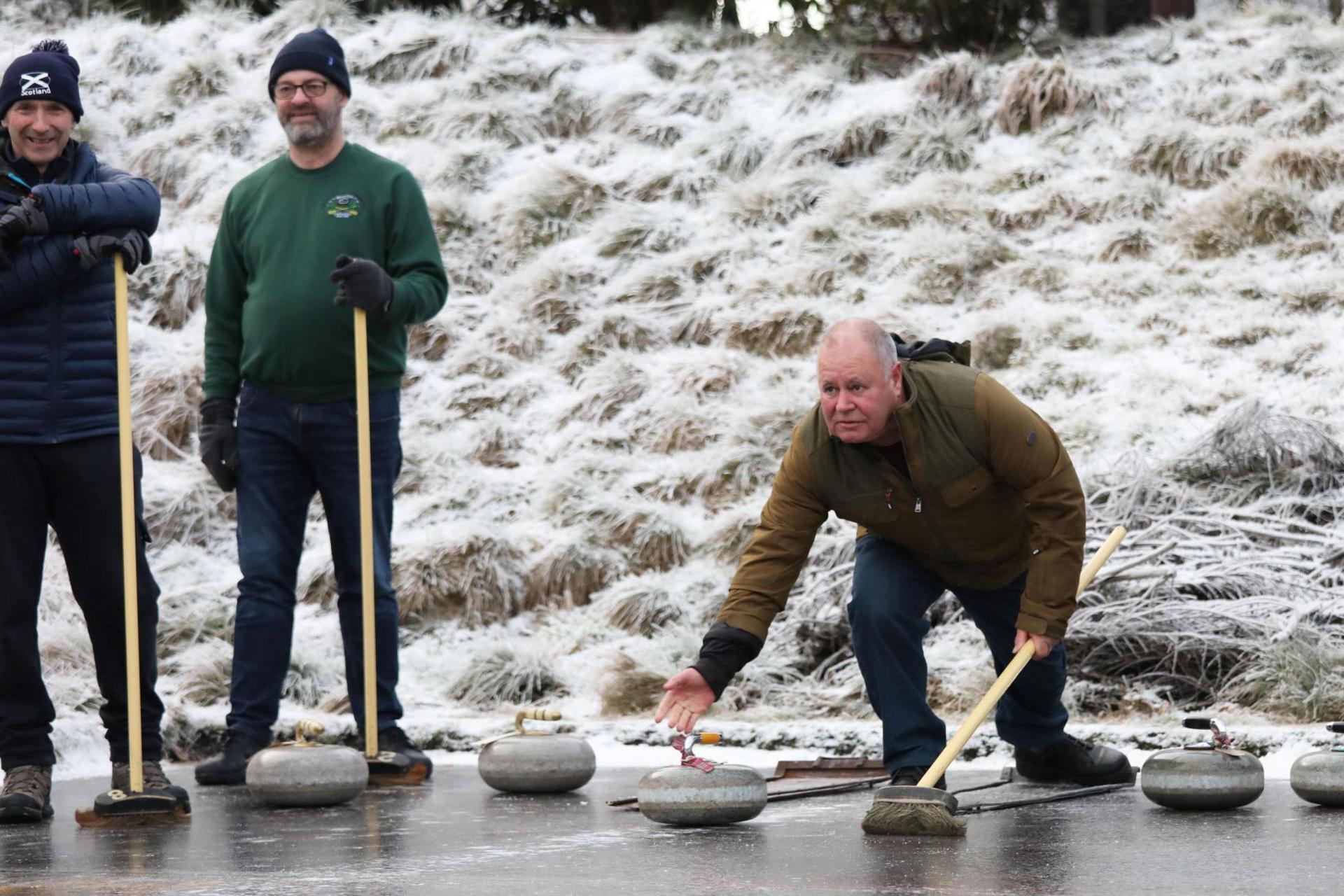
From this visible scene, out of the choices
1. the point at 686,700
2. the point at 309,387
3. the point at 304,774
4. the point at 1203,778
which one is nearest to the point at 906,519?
the point at 686,700

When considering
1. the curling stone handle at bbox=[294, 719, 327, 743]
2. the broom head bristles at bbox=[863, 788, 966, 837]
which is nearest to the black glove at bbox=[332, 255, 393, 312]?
the curling stone handle at bbox=[294, 719, 327, 743]

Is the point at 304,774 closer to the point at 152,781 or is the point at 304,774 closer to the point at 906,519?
the point at 152,781

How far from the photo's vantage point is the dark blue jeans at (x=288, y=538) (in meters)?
5.31

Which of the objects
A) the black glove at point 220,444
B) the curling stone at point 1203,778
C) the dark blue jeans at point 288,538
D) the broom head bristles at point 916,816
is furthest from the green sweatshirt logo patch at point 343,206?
the curling stone at point 1203,778

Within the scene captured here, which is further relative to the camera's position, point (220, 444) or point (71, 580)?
point (220, 444)

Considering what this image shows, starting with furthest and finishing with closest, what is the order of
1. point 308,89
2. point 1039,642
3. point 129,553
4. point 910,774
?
point 308,89, point 129,553, point 910,774, point 1039,642

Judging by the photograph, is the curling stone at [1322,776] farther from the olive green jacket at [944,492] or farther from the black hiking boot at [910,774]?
the black hiking boot at [910,774]

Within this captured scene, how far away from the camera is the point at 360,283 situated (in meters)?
5.11

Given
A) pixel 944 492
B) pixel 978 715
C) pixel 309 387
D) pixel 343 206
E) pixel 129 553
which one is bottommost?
pixel 978 715

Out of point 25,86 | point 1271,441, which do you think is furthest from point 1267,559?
point 25,86

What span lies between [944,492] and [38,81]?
256cm

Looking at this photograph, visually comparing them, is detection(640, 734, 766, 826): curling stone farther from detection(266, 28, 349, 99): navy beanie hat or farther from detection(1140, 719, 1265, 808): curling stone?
detection(266, 28, 349, 99): navy beanie hat

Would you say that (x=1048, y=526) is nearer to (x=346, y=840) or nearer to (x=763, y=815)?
(x=763, y=815)

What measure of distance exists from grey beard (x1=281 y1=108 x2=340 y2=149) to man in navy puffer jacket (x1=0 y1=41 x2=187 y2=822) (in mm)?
801
